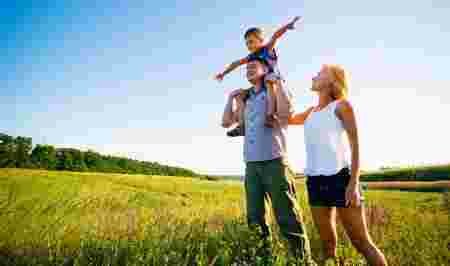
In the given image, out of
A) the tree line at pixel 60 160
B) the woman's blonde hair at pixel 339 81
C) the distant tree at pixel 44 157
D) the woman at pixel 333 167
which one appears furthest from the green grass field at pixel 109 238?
the distant tree at pixel 44 157

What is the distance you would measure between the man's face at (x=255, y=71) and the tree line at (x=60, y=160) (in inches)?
1474

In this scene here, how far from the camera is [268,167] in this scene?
2803mm

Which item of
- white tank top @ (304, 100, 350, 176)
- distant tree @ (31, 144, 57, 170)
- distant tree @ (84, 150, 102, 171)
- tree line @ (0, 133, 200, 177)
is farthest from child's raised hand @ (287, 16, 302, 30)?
distant tree @ (84, 150, 102, 171)

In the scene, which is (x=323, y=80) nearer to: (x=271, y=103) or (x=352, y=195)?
(x=271, y=103)

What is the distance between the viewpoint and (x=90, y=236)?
2.75 m

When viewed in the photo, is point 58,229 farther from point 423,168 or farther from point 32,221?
point 423,168

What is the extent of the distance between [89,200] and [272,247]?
78.0 inches

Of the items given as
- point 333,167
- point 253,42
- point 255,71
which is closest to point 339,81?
point 333,167

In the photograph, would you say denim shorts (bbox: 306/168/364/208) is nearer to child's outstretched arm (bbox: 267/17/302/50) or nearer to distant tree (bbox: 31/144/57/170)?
child's outstretched arm (bbox: 267/17/302/50)

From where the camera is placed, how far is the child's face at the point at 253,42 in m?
3.23

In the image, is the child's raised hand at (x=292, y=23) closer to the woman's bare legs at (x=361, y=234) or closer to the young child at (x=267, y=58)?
the young child at (x=267, y=58)

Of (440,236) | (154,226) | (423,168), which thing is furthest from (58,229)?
(423,168)

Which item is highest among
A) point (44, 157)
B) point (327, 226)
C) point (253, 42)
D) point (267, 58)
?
point (253, 42)

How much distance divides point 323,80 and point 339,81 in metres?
0.14
